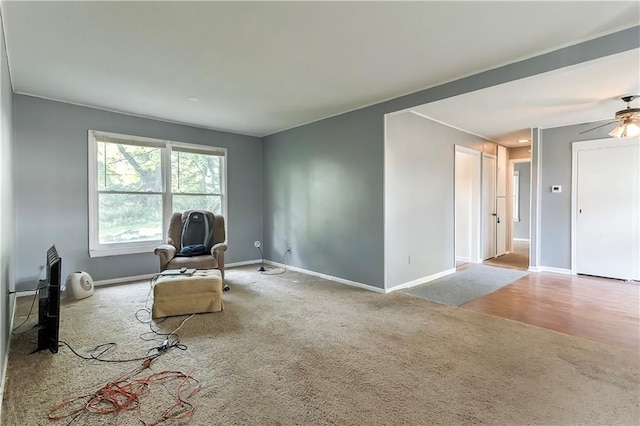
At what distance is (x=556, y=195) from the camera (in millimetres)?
5227

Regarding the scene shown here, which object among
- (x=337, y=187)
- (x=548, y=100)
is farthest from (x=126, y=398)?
(x=548, y=100)

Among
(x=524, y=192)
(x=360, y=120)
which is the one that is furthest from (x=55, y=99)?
(x=524, y=192)

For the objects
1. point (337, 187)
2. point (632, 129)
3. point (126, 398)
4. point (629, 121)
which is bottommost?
point (126, 398)

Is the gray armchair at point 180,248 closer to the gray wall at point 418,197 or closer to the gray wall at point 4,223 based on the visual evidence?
the gray wall at point 4,223

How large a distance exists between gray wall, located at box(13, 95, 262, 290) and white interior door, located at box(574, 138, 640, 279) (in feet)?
22.4

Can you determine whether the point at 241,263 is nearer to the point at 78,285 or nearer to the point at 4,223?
the point at 78,285

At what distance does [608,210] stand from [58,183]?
8.02 metres

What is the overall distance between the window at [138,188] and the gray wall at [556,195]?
5865 mm

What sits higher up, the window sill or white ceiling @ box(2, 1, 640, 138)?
white ceiling @ box(2, 1, 640, 138)

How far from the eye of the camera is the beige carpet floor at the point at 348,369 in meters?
1.73

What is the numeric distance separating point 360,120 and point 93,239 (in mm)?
4145

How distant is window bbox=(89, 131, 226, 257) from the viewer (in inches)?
174

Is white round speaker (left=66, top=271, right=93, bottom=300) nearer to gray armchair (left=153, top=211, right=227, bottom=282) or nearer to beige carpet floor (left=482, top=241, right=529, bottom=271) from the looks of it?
gray armchair (left=153, top=211, right=227, bottom=282)

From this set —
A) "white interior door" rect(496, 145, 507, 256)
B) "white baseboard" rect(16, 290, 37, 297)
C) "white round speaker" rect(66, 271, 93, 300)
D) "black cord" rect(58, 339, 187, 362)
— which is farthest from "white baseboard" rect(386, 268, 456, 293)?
"white baseboard" rect(16, 290, 37, 297)
